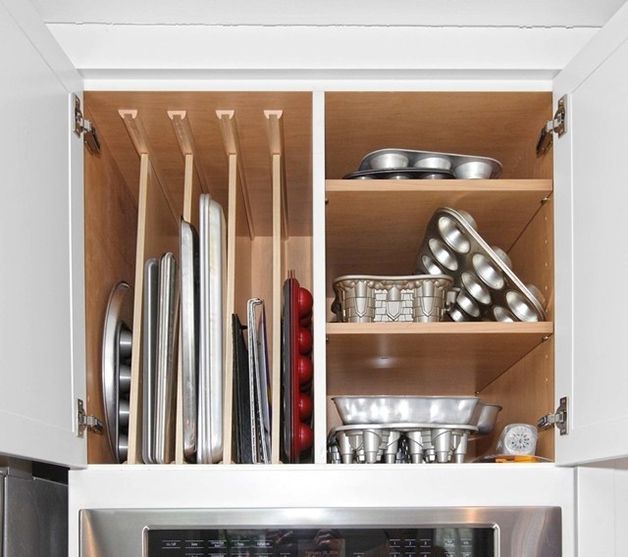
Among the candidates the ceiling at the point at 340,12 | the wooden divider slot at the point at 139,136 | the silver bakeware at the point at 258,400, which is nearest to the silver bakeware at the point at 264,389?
the silver bakeware at the point at 258,400

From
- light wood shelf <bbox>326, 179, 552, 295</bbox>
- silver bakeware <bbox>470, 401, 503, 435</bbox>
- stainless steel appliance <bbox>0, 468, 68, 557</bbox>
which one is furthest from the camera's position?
silver bakeware <bbox>470, 401, 503, 435</bbox>

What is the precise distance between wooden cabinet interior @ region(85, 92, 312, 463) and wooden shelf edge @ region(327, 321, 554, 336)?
4.7 inches

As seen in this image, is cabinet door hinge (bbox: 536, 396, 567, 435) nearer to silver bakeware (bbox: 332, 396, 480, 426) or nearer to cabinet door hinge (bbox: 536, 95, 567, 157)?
silver bakeware (bbox: 332, 396, 480, 426)

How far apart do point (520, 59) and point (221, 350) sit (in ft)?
1.90

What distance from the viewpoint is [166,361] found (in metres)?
1.38

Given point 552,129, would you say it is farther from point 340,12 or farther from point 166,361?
point 166,361

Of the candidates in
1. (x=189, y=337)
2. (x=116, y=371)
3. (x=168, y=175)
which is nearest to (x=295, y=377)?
(x=189, y=337)

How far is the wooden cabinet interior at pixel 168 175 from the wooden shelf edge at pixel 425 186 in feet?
0.43

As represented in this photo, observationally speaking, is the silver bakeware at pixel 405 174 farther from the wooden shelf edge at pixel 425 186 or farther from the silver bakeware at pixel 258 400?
the silver bakeware at pixel 258 400

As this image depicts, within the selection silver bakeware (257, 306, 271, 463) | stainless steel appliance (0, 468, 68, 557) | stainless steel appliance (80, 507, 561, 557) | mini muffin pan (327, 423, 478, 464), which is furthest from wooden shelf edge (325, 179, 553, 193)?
stainless steel appliance (0, 468, 68, 557)

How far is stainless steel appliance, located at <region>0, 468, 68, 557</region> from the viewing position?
3.81 ft

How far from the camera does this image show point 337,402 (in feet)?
4.70

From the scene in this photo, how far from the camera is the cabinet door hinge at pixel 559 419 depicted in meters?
1.29

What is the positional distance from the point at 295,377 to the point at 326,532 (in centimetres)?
22
